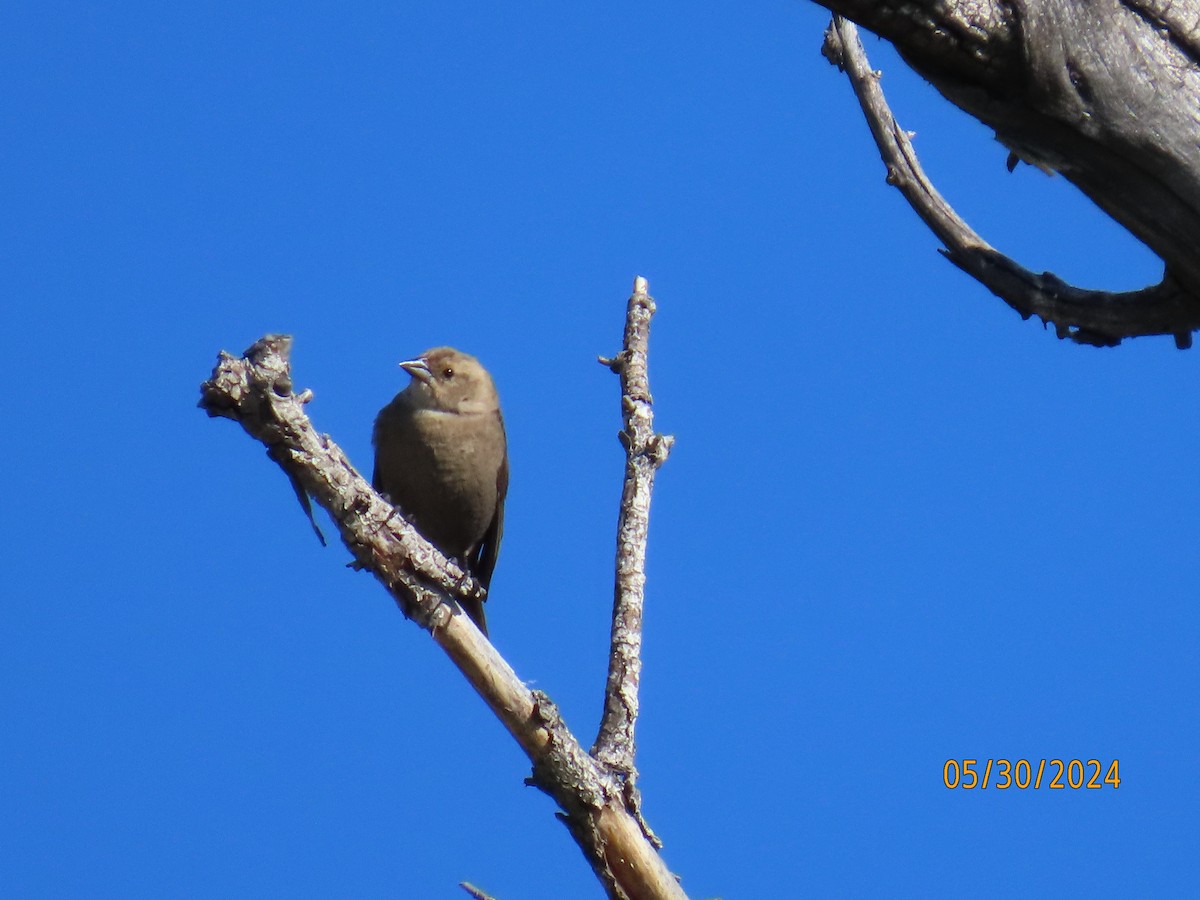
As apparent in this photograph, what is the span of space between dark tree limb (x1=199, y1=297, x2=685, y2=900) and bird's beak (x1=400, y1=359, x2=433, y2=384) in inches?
130

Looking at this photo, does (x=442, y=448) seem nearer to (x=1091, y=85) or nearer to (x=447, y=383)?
(x=447, y=383)

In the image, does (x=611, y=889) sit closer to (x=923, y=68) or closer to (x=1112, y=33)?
(x=923, y=68)

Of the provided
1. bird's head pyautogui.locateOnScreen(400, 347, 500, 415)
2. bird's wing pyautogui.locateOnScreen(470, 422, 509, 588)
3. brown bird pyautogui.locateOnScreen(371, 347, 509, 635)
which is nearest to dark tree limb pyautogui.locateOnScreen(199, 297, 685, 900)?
brown bird pyautogui.locateOnScreen(371, 347, 509, 635)

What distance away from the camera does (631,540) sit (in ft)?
13.8

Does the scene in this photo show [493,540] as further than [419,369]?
Yes

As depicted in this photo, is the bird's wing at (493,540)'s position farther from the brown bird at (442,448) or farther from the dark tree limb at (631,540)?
the dark tree limb at (631,540)

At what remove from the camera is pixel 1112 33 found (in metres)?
3.09

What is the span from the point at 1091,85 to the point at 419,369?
4605 millimetres

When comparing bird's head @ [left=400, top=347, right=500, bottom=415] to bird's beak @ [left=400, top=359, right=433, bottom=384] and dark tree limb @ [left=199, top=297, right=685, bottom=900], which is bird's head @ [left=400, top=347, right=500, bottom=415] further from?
dark tree limb @ [left=199, top=297, right=685, bottom=900]

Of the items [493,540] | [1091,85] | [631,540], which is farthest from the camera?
[493,540]

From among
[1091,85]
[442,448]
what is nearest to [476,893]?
[1091,85]

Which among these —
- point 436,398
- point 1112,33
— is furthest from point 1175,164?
point 436,398

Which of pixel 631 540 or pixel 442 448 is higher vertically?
pixel 442 448

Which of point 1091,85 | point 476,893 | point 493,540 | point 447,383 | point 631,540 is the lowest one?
point 476,893
